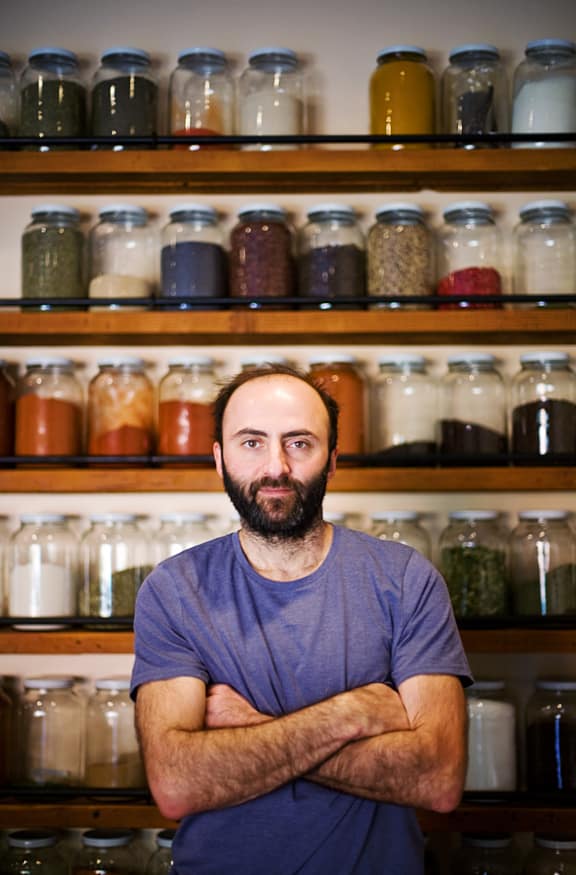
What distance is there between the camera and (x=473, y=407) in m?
2.05

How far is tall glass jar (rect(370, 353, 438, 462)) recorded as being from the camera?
80.1 inches

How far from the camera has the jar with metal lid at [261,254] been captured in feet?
6.66

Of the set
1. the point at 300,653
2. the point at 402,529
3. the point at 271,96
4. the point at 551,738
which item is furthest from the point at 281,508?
the point at 271,96

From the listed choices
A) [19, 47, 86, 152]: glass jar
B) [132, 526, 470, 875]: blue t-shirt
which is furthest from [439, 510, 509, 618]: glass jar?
[19, 47, 86, 152]: glass jar

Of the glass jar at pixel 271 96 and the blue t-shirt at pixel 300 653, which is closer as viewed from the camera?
the blue t-shirt at pixel 300 653

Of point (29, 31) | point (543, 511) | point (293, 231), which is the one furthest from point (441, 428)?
point (29, 31)

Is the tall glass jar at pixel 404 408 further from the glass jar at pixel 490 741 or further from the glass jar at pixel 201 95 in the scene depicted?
the glass jar at pixel 201 95

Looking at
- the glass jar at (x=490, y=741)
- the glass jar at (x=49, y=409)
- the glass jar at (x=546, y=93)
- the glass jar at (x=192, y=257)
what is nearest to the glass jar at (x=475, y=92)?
the glass jar at (x=546, y=93)

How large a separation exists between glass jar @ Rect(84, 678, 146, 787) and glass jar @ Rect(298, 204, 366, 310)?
0.85 m

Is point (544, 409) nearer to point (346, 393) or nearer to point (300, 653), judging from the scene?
point (346, 393)

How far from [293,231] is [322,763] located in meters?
1.18

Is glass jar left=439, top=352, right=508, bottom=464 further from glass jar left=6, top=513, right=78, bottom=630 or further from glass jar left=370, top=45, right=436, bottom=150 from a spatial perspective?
glass jar left=6, top=513, right=78, bottom=630

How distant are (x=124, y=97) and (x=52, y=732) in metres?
1.26

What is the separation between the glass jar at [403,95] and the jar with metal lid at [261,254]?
0.28 meters
